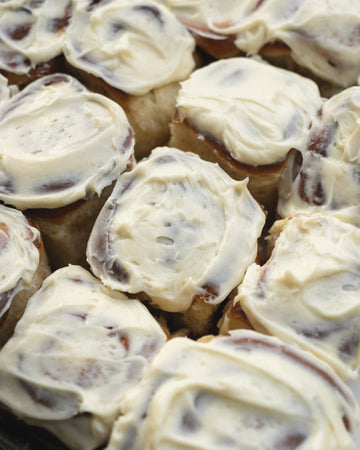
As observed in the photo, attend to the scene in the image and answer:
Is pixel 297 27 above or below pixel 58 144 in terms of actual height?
above

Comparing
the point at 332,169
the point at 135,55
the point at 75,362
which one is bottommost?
the point at 75,362

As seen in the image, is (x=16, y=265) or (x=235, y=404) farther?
(x=16, y=265)

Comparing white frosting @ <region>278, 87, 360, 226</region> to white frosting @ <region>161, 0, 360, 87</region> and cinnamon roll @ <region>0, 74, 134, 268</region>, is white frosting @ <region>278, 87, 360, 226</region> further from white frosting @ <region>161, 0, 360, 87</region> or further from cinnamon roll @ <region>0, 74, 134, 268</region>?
cinnamon roll @ <region>0, 74, 134, 268</region>

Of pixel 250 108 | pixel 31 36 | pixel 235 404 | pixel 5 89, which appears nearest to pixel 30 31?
pixel 31 36

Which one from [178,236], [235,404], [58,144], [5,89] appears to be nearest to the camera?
[235,404]

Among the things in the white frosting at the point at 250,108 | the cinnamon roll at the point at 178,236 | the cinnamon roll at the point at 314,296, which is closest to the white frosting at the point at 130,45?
the white frosting at the point at 250,108

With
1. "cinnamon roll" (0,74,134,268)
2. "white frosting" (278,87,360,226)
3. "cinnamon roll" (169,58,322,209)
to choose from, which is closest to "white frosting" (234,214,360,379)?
"white frosting" (278,87,360,226)

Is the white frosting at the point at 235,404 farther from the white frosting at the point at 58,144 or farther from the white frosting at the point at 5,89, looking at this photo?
the white frosting at the point at 5,89

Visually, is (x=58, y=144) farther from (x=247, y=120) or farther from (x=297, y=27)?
(x=297, y=27)
